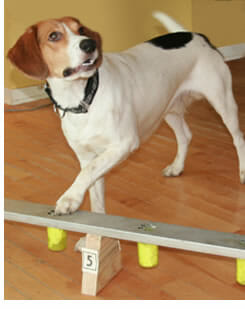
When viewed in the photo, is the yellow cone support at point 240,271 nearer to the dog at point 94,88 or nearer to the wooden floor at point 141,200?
the wooden floor at point 141,200

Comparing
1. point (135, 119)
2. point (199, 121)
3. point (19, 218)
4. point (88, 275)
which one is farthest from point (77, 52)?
point (199, 121)

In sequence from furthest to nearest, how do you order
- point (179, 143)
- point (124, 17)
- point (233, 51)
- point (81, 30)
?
1. point (233, 51)
2. point (124, 17)
3. point (179, 143)
4. point (81, 30)

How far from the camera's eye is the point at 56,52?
194cm

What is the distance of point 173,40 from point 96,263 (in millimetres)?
1259

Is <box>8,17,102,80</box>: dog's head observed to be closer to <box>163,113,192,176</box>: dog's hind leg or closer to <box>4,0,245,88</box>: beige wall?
<box>163,113,192,176</box>: dog's hind leg

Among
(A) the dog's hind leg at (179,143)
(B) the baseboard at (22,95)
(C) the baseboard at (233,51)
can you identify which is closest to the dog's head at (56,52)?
(A) the dog's hind leg at (179,143)

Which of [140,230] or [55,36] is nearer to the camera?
[140,230]

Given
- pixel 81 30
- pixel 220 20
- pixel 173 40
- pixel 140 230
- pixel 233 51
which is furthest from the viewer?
pixel 233 51

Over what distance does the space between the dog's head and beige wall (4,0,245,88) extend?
2543 millimetres

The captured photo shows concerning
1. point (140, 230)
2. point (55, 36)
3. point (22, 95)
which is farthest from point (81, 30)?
point (22, 95)

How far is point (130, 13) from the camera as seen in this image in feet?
16.7

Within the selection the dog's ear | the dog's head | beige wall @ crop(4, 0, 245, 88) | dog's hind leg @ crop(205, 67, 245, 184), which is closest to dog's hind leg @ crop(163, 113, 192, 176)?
dog's hind leg @ crop(205, 67, 245, 184)

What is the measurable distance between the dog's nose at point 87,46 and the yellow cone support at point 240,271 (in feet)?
2.89

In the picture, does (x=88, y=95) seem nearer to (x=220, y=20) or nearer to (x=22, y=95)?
(x=22, y=95)
